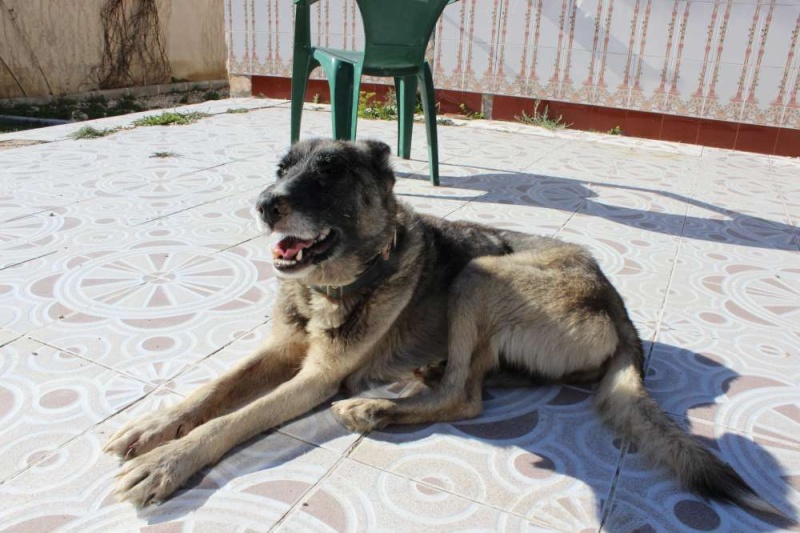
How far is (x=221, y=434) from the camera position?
195 centimetres

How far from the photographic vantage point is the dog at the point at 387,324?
214cm

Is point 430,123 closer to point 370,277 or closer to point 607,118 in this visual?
point 370,277

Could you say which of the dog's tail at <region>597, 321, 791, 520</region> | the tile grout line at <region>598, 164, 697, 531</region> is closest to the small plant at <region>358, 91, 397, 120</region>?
the tile grout line at <region>598, 164, 697, 531</region>

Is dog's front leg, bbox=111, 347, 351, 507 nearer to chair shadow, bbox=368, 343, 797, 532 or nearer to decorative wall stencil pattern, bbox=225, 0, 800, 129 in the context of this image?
chair shadow, bbox=368, 343, 797, 532

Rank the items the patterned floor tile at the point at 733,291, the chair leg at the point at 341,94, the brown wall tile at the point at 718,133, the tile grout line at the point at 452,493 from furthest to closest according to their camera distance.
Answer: the brown wall tile at the point at 718,133, the chair leg at the point at 341,94, the patterned floor tile at the point at 733,291, the tile grout line at the point at 452,493

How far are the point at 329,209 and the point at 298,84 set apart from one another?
3755mm

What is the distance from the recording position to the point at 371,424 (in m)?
2.13

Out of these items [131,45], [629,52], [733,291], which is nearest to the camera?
[733,291]

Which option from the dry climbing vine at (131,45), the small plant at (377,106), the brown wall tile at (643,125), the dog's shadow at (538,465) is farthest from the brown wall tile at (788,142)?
the dry climbing vine at (131,45)

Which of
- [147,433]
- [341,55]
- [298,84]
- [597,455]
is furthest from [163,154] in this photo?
[597,455]

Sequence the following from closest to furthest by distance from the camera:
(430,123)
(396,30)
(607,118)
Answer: (396,30) → (430,123) → (607,118)

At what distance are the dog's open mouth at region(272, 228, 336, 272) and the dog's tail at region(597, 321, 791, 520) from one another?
1.26m

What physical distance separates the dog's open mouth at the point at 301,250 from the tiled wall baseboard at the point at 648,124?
7.43m

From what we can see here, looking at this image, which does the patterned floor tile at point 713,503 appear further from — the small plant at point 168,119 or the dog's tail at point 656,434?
the small plant at point 168,119
